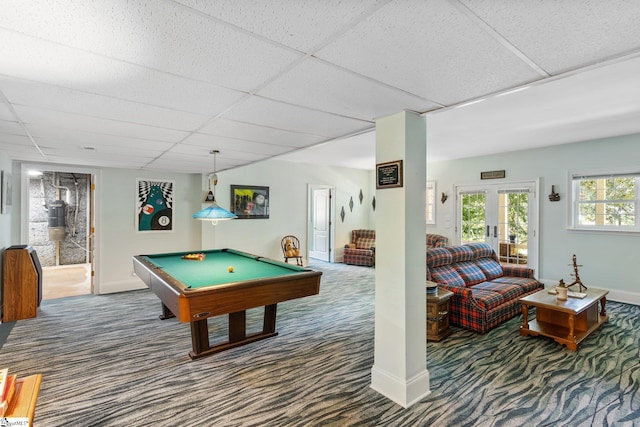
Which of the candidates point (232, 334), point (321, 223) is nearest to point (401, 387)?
point (232, 334)

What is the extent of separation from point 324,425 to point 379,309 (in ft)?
2.79

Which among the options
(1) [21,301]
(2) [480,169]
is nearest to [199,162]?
(1) [21,301]

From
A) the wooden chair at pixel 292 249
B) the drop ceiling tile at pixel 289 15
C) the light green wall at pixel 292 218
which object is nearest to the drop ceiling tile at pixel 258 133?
the drop ceiling tile at pixel 289 15

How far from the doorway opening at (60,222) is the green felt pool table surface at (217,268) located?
4170 millimetres

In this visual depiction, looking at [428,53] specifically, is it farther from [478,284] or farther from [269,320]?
[478,284]

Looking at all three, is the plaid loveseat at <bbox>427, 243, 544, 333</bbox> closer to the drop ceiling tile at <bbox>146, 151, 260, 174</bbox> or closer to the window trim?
the window trim

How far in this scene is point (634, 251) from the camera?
4648 mm

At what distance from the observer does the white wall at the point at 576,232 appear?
470 cm

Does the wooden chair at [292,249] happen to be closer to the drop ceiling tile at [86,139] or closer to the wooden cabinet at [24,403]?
the drop ceiling tile at [86,139]

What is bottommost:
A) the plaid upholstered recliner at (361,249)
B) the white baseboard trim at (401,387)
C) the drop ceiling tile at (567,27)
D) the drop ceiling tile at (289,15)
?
Result: the white baseboard trim at (401,387)

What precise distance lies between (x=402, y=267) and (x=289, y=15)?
1699 millimetres

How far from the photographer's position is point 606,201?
4930 mm

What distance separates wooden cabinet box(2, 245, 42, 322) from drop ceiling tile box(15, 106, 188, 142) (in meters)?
2.48

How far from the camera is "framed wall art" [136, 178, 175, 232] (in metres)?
5.76
